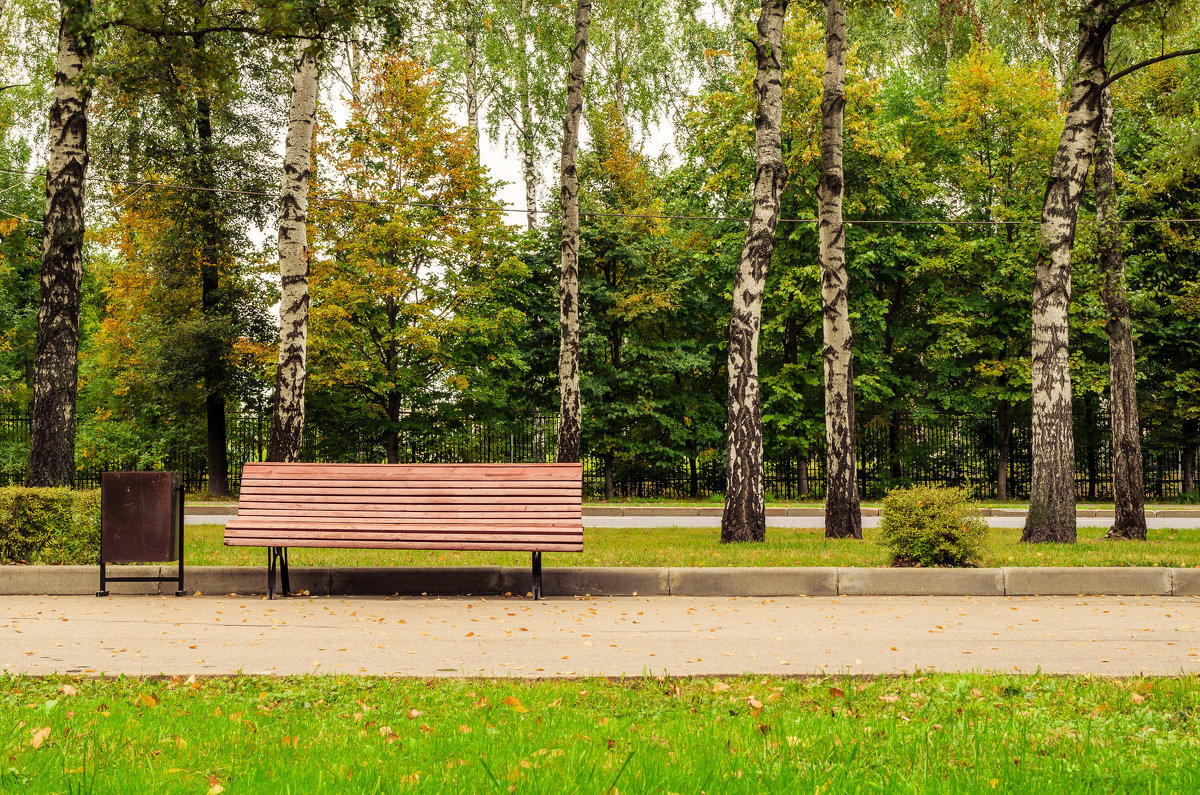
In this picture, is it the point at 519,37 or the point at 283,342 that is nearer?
the point at 283,342

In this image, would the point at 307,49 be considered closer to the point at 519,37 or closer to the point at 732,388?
the point at 732,388

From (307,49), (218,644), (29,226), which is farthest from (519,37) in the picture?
(218,644)

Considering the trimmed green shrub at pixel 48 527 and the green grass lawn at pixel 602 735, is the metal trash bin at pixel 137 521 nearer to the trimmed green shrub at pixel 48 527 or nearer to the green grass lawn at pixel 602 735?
the trimmed green shrub at pixel 48 527

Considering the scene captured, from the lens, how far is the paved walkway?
5.50 metres

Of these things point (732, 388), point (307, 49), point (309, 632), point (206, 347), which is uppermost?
point (307, 49)

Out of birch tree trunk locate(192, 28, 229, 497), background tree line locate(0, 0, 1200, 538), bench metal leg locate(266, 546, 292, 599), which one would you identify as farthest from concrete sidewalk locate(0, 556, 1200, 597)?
birch tree trunk locate(192, 28, 229, 497)

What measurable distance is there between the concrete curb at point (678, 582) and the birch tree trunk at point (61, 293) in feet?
8.72

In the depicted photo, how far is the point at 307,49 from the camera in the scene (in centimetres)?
1130

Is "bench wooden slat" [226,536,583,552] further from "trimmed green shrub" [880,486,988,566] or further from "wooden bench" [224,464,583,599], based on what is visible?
"trimmed green shrub" [880,486,988,566]

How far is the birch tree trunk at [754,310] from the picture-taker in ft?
40.1

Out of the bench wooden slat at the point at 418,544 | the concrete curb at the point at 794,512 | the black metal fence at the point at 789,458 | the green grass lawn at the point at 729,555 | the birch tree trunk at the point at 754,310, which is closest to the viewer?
the bench wooden slat at the point at 418,544

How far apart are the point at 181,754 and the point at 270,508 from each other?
492cm

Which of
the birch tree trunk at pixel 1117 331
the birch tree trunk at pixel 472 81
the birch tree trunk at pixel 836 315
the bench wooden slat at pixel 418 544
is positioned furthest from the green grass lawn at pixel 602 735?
the birch tree trunk at pixel 472 81

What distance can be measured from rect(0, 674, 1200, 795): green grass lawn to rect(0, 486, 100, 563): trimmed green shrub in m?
4.44
